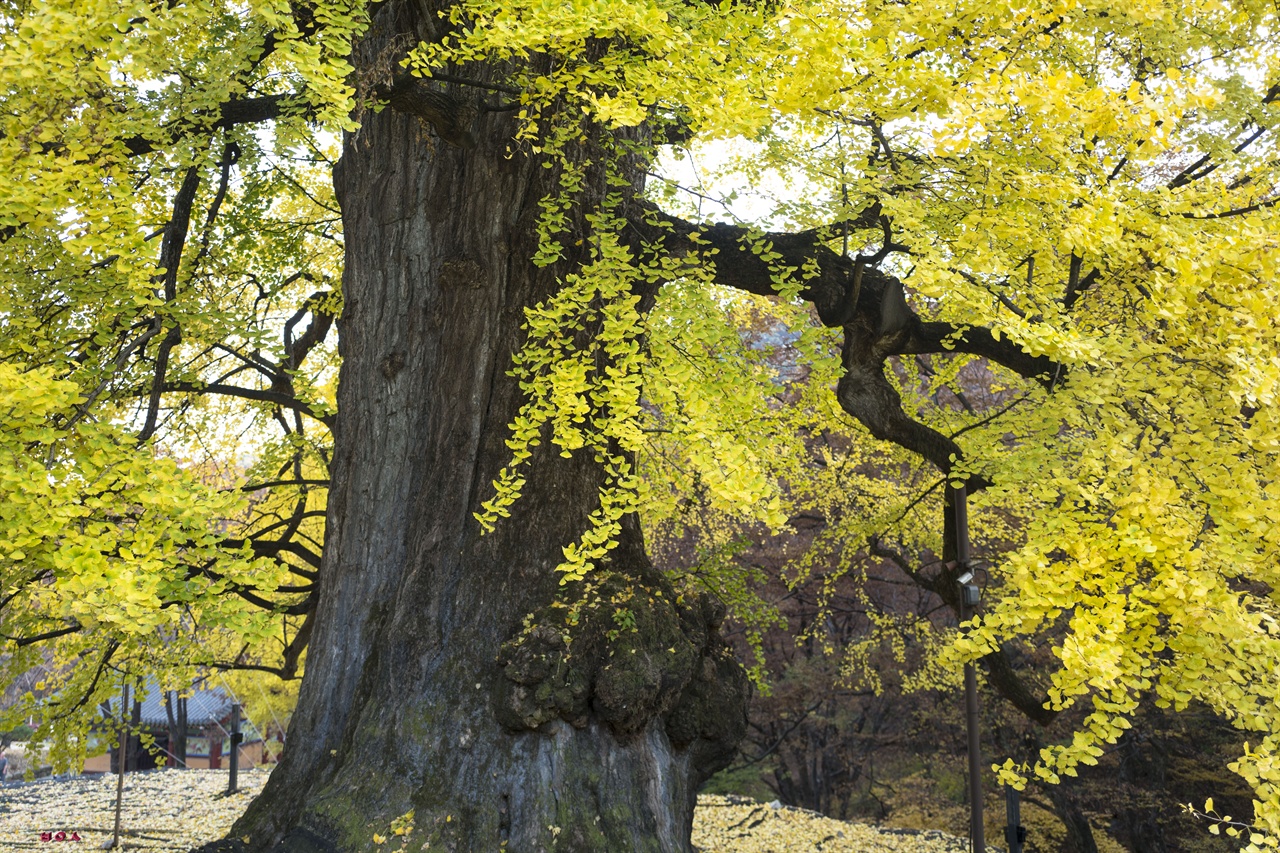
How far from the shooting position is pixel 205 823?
1071 centimetres

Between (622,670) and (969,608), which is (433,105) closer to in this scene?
(622,670)

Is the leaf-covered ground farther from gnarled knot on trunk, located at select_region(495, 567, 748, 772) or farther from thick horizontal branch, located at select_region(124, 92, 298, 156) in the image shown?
thick horizontal branch, located at select_region(124, 92, 298, 156)

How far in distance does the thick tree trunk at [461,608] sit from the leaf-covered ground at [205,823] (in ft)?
15.6

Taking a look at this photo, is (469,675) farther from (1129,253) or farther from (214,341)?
(1129,253)

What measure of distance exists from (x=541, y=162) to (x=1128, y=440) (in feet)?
12.9

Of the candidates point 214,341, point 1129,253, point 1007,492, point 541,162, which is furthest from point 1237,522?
point 214,341

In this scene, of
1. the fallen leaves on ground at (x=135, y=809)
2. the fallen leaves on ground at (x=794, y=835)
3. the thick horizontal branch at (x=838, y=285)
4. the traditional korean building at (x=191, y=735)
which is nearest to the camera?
the thick horizontal branch at (x=838, y=285)

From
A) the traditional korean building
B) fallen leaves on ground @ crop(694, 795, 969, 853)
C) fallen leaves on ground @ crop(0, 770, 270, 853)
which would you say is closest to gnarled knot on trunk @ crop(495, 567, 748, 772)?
fallen leaves on ground @ crop(694, 795, 969, 853)

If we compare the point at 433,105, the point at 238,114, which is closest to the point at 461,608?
the point at 433,105

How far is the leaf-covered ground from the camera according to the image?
956 cm

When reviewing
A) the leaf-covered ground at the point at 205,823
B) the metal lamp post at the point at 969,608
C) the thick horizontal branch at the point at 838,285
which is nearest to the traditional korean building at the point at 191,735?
the leaf-covered ground at the point at 205,823

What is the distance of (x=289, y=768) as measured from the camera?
5.25 m

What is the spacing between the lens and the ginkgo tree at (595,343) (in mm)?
3654

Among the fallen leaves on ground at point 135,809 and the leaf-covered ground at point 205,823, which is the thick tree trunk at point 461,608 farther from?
the fallen leaves on ground at point 135,809
